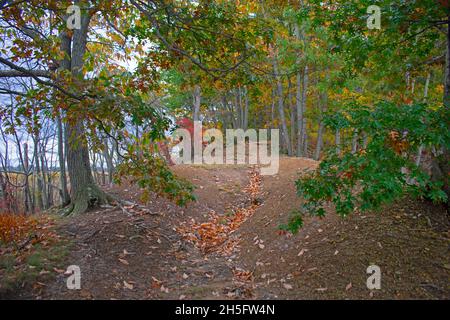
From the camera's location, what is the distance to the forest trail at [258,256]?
3.60 metres

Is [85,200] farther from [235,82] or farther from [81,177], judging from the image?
[235,82]

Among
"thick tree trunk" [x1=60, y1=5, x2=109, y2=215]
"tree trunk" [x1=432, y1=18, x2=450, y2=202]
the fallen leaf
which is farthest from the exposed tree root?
"tree trunk" [x1=432, y1=18, x2=450, y2=202]

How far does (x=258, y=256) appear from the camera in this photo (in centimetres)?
491

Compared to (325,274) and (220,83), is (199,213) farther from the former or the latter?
(325,274)

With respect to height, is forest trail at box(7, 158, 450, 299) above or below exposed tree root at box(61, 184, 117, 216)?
below

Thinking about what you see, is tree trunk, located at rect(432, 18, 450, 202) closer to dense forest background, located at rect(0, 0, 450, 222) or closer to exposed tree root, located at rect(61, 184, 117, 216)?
dense forest background, located at rect(0, 0, 450, 222)

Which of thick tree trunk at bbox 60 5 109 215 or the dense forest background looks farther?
thick tree trunk at bbox 60 5 109 215

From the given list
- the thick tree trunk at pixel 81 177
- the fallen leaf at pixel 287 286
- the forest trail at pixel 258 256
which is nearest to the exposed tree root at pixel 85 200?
the thick tree trunk at pixel 81 177

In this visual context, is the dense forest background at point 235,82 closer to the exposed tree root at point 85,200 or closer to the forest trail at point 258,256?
the exposed tree root at point 85,200

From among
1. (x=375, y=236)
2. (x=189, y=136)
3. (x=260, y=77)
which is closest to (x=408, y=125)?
(x=375, y=236)

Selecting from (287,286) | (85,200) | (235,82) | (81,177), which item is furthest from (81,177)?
(287,286)

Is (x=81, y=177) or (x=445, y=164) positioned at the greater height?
(x=445, y=164)

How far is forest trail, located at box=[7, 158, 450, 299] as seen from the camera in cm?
360
